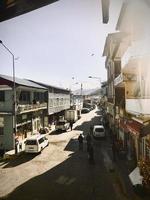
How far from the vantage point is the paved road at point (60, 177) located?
14228 mm

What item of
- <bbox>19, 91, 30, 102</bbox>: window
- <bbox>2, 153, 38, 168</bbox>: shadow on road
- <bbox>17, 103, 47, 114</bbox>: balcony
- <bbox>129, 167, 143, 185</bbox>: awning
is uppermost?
<bbox>19, 91, 30, 102</bbox>: window

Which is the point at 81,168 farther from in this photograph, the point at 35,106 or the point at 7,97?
the point at 35,106

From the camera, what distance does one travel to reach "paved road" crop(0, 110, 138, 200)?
14228mm

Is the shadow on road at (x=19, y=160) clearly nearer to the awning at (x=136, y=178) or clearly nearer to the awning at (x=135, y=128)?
the awning at (x=135, y=128)

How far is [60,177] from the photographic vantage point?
17438mm

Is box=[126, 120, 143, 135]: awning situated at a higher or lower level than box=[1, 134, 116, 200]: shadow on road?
higher

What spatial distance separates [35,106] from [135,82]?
21595 mm

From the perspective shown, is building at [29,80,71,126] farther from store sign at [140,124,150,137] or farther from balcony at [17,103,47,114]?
store sign at [140,124,150,137]

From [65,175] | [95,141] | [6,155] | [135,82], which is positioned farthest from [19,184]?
[95,141]

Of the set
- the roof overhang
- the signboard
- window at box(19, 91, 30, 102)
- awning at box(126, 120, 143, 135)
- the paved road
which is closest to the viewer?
the roof overhang

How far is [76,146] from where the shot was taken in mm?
28891

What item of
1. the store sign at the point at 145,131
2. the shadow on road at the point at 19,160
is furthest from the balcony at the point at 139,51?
the shadow on road at the point at 19,160

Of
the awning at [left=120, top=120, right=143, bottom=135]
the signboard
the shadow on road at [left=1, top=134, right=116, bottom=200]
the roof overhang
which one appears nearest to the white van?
the shadow on road at [left=1, top=134, right=116, bottom=200]

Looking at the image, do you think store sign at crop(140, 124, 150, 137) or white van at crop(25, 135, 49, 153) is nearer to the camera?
store sign at crop(140, 124, 150, 137)
